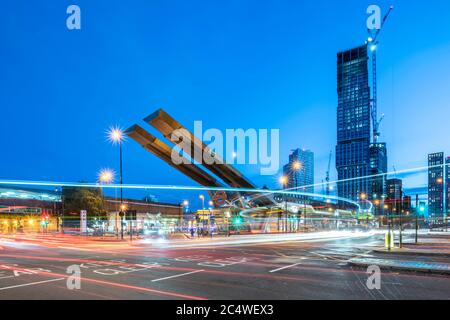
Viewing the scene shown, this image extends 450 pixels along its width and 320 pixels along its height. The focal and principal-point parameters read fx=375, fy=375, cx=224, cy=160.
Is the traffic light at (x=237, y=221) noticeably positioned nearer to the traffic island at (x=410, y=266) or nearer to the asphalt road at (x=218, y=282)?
the asphalt road at (x=218, y=282)

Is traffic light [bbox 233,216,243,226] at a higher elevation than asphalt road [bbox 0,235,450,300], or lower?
lower

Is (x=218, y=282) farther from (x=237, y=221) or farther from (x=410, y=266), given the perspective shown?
(x=237, y=221)

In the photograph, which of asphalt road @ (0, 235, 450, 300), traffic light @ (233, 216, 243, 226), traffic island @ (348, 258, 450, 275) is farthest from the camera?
traffic light @ (233, 216, 243, 226)

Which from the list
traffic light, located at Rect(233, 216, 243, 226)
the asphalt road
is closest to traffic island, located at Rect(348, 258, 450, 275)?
the asphalt road

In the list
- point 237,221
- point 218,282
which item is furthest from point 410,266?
point 237,221

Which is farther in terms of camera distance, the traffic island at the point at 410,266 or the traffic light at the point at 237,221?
the traffic light at the point at 237,221

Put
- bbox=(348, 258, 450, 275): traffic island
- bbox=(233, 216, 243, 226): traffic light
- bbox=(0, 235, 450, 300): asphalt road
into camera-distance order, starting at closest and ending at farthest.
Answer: bbox=(0, 235, 450, 300): asphalt road < bbox=(348, 258, 450, 275): traffic island < bbox=(233, 216, 243, 226): traffic light

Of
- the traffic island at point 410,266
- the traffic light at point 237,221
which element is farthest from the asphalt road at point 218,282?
the traffic light at point 237,221

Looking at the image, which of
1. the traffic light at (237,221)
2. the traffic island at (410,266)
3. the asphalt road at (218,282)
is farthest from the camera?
the traffic light at (237,221)

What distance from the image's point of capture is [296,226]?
69.9 m

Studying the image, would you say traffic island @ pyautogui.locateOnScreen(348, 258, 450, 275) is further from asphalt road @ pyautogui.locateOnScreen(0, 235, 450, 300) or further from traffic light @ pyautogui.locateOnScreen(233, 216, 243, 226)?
traffic light @ pyautogui.locateOnScreen(233, 216, 243, 226)
